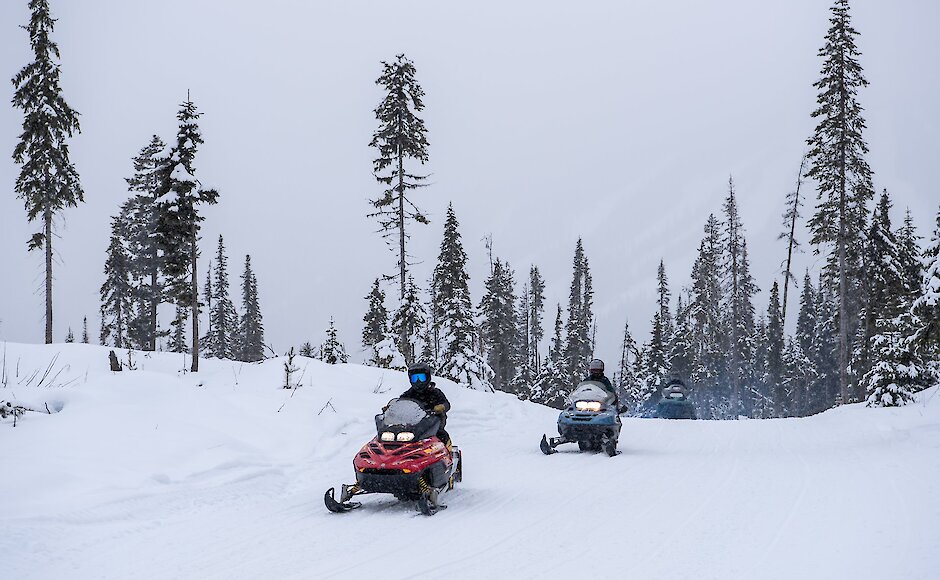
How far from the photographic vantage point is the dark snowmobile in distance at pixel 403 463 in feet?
27.9

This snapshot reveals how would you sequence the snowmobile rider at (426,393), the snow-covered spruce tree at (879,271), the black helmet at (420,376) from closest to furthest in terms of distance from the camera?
the snowmobile rider at (426,393) < the black helmet at (420,376) < the snow-covered spruce tree at (879,271)

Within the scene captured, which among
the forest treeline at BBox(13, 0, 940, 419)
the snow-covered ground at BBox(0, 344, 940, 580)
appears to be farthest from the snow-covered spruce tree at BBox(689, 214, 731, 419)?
the snow-covered ground at BBox(0, 344, 940, 580)

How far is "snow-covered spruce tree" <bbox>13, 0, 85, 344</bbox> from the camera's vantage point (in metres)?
31.8

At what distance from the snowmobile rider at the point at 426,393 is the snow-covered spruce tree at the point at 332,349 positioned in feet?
120

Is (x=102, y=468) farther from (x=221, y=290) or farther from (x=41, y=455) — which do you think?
(x=221, y=290)

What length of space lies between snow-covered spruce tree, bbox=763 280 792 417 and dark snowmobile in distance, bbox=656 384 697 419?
40.4 m

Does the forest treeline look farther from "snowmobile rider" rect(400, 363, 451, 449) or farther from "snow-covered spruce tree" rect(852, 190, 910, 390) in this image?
"snowmobile rider" rect(400, 363, 451, 449)

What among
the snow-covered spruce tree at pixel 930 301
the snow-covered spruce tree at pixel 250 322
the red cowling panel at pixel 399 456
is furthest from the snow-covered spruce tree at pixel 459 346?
the snow-covered spruce tree at pixel 250 322

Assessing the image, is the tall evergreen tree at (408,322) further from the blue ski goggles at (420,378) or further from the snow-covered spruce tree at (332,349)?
the blue ski goggles at (420,378)

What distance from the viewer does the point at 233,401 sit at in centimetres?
1382

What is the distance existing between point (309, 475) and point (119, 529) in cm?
376

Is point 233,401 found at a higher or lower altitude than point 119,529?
higher

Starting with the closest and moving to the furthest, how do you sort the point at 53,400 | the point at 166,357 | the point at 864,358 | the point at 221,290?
the point at 53,400
the point at 166,357
the point at 864,358
the point at 221,290

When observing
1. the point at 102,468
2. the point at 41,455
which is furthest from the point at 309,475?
the point at 41,455
